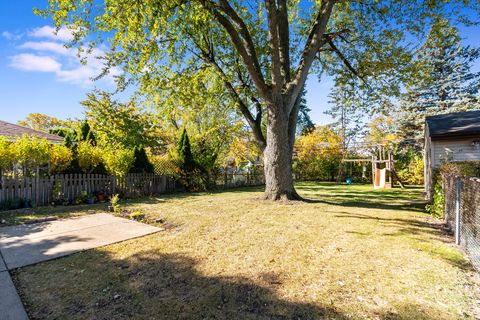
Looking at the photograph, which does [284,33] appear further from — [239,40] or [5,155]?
[5,155]

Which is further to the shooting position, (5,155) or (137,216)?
(5,155)

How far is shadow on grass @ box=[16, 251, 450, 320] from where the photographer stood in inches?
84.0

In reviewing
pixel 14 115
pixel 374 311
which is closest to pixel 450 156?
pixel 374 311

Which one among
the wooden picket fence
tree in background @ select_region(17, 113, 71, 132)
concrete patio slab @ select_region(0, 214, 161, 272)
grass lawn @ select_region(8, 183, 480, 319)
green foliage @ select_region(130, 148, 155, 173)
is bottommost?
grass lawn @ select_region(8, 183, 480, 319)

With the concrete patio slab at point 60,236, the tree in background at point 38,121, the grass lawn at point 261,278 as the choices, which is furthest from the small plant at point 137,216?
the tree in background at point 38,121

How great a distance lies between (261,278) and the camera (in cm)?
278

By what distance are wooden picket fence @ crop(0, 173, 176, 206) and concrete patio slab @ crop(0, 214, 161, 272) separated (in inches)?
118

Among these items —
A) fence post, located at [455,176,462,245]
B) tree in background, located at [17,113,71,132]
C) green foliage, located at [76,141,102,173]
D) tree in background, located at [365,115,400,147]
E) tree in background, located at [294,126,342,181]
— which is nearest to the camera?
fence post, located at [455,176,462,245]

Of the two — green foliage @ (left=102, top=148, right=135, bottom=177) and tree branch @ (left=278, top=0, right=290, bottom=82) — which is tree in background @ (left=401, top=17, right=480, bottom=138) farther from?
green foliage @ (left=102, top=148, right=135, bottom=177)

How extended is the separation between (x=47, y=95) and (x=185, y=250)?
20.8 m

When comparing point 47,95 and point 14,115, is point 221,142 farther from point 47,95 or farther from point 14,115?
point 14,115

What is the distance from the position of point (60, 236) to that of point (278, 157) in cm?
590

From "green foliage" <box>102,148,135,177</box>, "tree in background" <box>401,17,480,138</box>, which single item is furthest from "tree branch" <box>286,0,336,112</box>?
"tree in background" <box>401,17,480,138</box>

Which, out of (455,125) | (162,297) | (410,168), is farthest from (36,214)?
(410,168)
